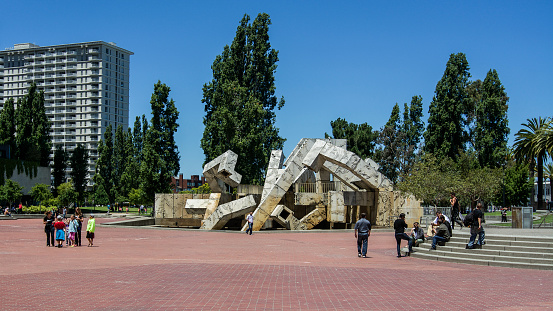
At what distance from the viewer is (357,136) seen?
221ft

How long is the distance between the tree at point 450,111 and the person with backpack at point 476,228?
37.8 metres

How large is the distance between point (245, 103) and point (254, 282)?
3726cm

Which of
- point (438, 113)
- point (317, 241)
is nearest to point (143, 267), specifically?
point (317, 241)

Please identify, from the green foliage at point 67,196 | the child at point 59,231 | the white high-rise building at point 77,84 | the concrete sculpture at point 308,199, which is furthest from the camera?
the white high-rise building at point 77,84

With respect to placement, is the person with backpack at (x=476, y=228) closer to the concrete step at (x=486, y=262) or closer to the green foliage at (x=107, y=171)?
the concrete step at (x=486, y=262)

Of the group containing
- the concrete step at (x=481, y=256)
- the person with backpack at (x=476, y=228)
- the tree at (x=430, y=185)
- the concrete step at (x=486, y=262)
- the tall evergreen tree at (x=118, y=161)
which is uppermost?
the tall evergreen tree at (x=118, y=161)

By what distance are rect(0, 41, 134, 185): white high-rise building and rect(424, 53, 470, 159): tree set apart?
98876 millimetres

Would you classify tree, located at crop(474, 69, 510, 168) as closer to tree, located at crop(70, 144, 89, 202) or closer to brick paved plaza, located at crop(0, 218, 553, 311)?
brick paved plaza, located at crop(0, 218, 553, 311)

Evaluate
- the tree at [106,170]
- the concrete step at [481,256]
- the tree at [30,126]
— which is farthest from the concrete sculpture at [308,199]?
the tree at [106,170]

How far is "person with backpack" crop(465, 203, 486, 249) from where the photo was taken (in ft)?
55.1

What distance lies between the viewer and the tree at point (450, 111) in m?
53.6

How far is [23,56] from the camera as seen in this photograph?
5595 inches

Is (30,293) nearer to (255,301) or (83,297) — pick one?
(83,297)

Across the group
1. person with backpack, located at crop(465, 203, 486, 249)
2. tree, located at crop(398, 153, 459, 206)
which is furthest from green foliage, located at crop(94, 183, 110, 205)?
person with backpack, located at crop(465, 203, 486, 249)
